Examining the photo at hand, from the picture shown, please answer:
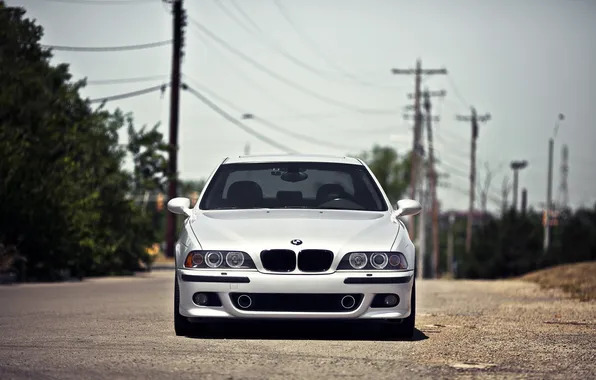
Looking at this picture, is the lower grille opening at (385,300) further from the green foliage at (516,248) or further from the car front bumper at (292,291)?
the green foliage at (516,248)

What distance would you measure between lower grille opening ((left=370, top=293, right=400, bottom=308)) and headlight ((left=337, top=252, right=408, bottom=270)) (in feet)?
0.79

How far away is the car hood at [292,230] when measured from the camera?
10.2m

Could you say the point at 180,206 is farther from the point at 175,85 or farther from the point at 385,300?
the point at 175,85

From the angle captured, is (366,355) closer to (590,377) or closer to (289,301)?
(289,301)

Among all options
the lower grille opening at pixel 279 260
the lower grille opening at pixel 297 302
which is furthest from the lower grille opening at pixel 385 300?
the lower grille opening at pixel 279 260

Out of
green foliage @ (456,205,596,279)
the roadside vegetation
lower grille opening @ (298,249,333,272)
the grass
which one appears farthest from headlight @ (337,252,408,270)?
green foliage @ (456,205,596,279)

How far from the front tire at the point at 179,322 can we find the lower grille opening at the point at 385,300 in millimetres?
1695

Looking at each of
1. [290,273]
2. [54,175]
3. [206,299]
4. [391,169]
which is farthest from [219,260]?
[391,169]

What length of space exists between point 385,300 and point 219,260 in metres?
1.47

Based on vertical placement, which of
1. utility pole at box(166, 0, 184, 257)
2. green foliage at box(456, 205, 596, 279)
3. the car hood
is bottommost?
green foliage at box(456, 205, 596, 279)

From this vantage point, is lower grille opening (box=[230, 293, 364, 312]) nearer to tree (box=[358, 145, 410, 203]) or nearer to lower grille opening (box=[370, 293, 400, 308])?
lower grille opening (box=[370, 293, 400, 308])

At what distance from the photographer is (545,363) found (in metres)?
9.17

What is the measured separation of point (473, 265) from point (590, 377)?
179 feet

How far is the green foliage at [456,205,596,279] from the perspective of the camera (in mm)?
58250
